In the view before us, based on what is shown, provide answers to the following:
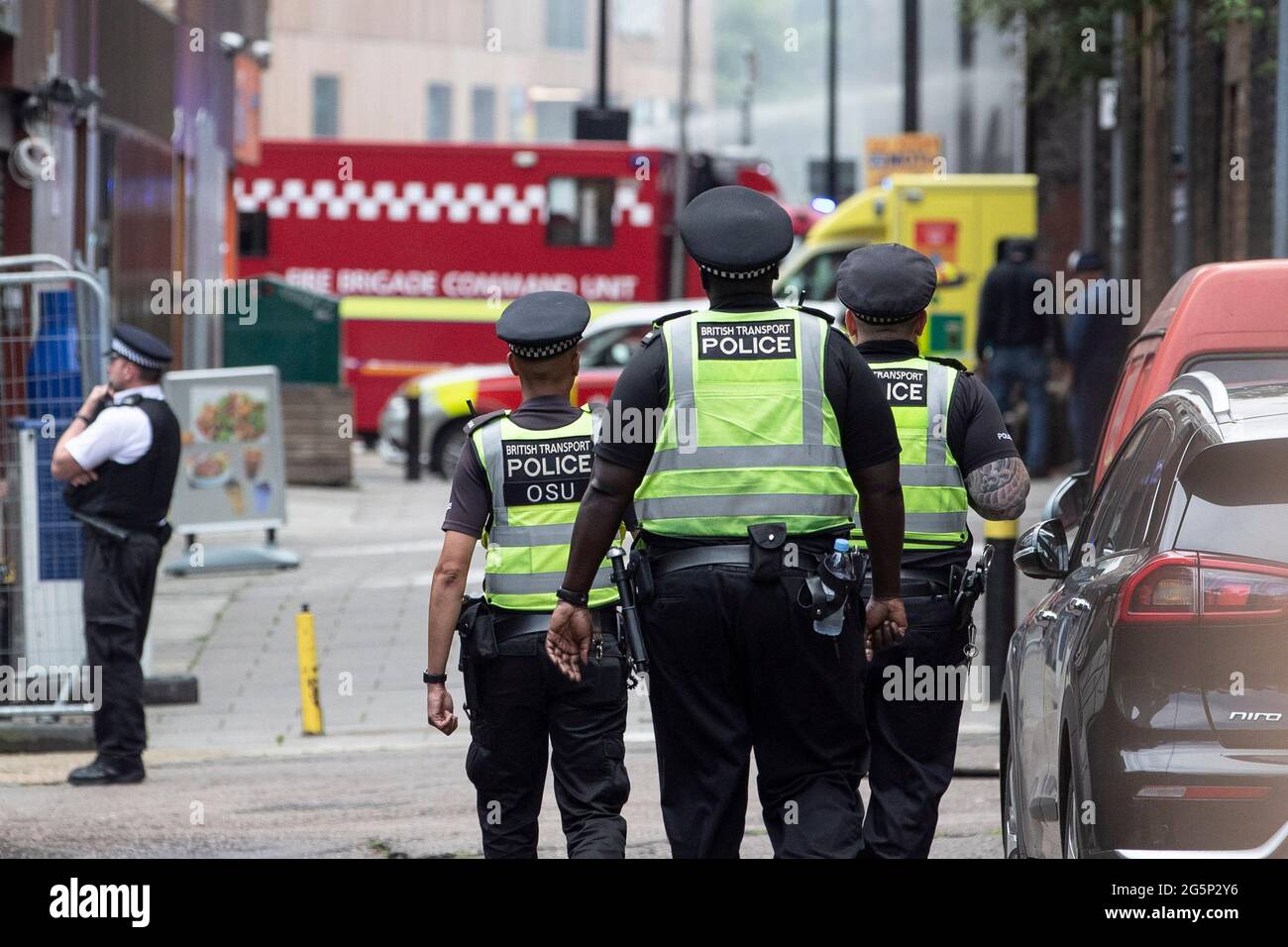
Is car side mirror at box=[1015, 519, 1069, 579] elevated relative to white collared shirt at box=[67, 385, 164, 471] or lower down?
lower down

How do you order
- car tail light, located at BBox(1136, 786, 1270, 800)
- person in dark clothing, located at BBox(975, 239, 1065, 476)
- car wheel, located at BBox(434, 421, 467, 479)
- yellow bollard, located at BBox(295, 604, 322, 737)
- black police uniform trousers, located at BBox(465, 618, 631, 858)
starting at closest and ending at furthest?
1. car tail light, located at BBox(1136, 786, 1270, 800)
2. black police uniform trousers, located at BBox(465, 618, 631, 858)
3. yellow bollard, located at BBox(295, 604, 322, 737)
4. person in dark clothing, located at BBox(975, 239, 1065, 476)
5. car wheel, located at BBox(434, 421, 467, 479)

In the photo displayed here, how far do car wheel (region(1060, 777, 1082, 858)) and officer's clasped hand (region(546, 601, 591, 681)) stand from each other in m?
1.14

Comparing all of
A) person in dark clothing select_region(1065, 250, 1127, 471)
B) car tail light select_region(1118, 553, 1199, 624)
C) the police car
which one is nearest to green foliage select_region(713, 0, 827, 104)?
the police car

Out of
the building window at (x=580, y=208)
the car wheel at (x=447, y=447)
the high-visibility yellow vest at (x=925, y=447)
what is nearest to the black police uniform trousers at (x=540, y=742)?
the high-visibility yellow vest at (x=925, y=447)

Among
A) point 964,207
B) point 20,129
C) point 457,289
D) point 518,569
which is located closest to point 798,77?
point 457,289

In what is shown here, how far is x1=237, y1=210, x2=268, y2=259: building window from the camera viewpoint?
27.6 m

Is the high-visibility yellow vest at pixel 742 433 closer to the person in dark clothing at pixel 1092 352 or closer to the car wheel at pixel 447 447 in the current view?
the person in dark clothing at pixel 1092 352

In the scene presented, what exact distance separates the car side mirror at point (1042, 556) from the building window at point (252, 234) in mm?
22665

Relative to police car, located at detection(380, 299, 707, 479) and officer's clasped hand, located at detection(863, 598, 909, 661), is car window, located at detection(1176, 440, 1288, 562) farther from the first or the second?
police car, located at detection(380, 299, 707, 479)

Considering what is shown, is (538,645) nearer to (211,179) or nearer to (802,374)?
(802,374)

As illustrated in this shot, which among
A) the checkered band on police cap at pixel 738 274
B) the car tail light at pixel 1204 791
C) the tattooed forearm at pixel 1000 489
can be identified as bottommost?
the car tail light at pixel 1204 791

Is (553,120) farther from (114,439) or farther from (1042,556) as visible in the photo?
(1042,556)

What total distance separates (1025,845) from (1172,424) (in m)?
1.23

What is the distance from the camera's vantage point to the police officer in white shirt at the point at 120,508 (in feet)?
29.7
